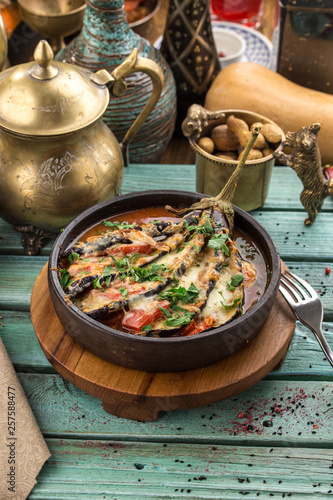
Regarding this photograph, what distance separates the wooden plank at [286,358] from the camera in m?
1.61

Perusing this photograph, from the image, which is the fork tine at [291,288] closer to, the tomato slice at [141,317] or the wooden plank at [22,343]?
the tomato slice at [141,317]

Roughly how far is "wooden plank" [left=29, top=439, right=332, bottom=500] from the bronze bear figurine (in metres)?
0.96

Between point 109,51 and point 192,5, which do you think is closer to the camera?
point 109,51

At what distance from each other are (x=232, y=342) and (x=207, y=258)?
11.8 inches

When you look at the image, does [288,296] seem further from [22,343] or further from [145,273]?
[22,343]

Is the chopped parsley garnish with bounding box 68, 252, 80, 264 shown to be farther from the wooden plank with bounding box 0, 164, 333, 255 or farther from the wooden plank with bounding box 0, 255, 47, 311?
the wooden plank with bounding box 0, 164, 333, 255

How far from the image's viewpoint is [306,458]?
141 cm

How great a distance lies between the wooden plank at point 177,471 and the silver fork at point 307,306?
31 cm

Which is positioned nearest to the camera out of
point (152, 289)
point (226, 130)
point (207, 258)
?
point (152, 289)

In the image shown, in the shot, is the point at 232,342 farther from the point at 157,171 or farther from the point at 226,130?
the point at 157,171

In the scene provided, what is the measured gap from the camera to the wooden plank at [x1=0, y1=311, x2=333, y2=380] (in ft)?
5.27

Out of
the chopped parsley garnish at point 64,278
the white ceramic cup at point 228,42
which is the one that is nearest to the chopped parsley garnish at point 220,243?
the chopped parsley garnish at point 64,278

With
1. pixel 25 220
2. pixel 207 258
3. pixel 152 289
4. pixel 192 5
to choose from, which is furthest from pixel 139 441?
pixel 192 5

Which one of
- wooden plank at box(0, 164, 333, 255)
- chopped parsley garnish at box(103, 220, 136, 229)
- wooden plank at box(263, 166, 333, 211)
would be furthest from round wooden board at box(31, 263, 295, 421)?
wooden plank at box(263, 166, 333, 211)
